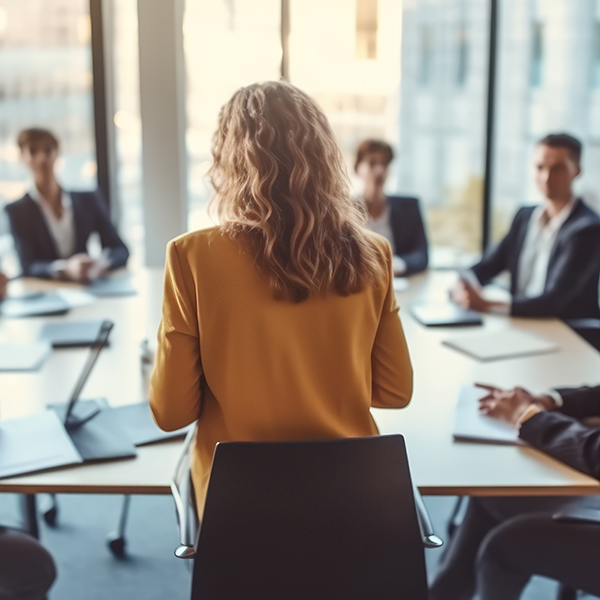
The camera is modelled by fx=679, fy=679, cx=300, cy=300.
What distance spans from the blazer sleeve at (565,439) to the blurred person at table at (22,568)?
3.65ft

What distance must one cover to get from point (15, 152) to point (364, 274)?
3460mm

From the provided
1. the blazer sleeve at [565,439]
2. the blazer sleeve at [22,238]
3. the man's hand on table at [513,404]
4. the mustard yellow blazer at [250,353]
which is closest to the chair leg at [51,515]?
the blazer sleeve at [22,238]

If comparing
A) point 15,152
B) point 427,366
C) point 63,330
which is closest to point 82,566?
point 63,330

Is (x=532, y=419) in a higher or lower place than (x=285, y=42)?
lower

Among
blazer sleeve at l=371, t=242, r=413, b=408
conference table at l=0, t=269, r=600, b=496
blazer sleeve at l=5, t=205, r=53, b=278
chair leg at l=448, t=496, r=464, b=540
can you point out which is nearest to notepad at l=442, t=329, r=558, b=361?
conference table at l=0, t=269, r=600, b=496

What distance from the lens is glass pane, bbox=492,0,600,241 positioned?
374 cm

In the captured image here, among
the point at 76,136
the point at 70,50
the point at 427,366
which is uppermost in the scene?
the point at 70,50

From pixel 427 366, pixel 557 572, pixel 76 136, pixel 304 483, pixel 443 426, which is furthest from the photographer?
pixel 76 136

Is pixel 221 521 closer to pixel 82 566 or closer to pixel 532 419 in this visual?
pixel 532 419

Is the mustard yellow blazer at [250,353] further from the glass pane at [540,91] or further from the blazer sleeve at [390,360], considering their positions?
the glass pane at [540,91]

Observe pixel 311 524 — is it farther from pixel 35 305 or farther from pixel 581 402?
pixel 35 305

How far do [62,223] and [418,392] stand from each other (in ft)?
8.04

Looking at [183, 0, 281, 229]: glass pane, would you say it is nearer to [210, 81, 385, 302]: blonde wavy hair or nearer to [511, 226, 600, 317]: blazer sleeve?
[511, 226, 600, 317]: blazer sleeve

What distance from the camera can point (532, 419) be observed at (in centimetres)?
152
